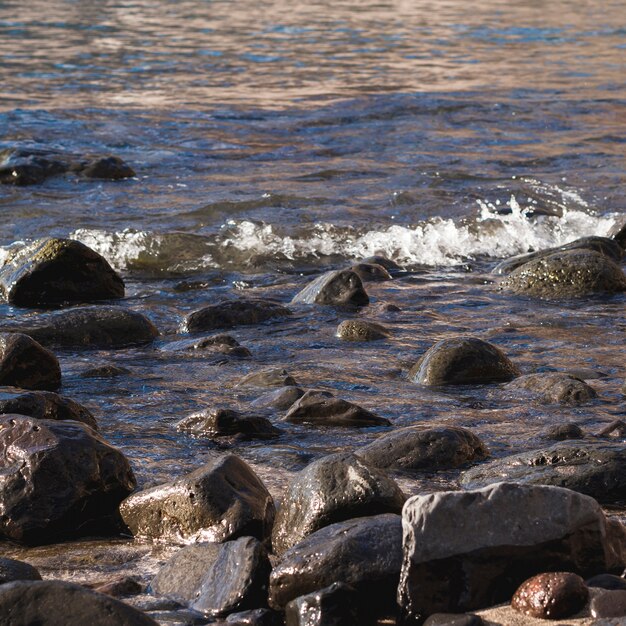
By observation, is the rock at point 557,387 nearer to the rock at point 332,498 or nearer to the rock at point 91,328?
the rock at point 332,498

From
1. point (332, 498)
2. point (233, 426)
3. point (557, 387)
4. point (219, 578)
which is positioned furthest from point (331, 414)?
point (219, 578)

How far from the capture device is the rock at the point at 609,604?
274 cm

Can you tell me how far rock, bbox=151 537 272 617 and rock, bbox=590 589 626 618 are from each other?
856 millimetres

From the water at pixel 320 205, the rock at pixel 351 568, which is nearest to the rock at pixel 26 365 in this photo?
the water at pixel 320 205

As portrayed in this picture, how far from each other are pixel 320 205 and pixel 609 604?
675 centimetres

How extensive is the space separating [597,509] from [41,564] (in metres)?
1.65

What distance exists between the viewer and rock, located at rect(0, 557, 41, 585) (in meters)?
3.05

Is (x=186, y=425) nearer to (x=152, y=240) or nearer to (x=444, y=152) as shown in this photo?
(x=152, y=240)

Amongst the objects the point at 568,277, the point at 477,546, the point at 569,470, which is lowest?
the point at 568,277

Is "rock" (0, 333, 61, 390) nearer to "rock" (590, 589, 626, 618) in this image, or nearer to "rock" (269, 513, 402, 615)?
"rock" (269, 513, 402, 615)

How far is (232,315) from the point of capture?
6.24m

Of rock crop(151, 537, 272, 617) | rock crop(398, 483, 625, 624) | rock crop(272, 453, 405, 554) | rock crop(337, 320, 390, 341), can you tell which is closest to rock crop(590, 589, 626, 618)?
rock crop(398, 483, 625, 624)

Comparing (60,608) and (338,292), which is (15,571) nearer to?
(60,608)

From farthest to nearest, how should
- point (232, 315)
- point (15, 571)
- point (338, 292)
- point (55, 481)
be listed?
1. point (338, 292)
2. point (232, 315)
3. point (55, 481)
4. point (15, 571)
